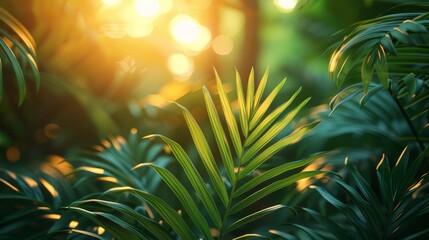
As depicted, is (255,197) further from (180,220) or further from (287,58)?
(287,58)

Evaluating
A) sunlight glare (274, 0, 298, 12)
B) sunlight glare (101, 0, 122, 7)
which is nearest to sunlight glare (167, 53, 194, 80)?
sunlight glare (101, 0, 122, 7)

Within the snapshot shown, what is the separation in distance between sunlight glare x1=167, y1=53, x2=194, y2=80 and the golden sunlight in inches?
3.0

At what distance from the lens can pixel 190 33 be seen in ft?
7.14

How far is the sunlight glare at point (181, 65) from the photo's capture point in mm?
2081

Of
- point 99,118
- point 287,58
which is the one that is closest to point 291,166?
point 99,118

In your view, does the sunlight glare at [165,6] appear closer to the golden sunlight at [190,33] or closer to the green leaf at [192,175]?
the golden sunlight at [190,33]

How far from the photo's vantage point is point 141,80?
5.74 feet

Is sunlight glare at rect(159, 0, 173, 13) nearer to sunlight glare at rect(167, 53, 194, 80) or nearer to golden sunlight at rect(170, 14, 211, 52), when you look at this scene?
golden sunlight at rect(170, 14, 211, 52)

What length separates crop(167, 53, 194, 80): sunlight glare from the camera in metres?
2.08

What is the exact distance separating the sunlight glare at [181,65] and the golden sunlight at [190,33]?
0.08 metres

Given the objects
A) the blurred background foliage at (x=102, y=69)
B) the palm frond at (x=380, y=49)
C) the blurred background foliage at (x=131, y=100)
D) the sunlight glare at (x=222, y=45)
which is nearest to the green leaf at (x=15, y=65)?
the blurred background foliage at (x=131, y=100)

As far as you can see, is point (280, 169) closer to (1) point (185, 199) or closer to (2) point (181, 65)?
(1) point (185, 199)

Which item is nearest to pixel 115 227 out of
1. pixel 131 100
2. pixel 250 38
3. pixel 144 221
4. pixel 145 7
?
pixel 144 221

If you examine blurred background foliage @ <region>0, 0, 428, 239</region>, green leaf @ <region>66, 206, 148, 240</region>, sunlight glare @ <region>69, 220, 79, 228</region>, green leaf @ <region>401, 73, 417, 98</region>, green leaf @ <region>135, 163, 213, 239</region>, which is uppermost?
blurred background foliage @ <region>0, 0, 428, 239</region>
